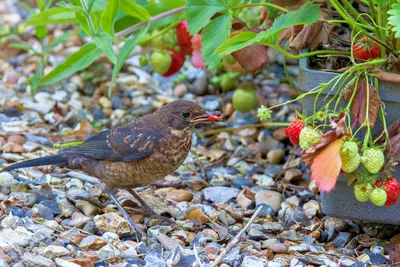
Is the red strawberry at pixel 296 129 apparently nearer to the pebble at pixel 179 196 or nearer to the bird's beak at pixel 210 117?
the bird's beak at pixel 210 117

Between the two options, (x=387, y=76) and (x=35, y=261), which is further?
(x=387, y=76)

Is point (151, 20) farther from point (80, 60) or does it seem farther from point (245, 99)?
point (245, 99)

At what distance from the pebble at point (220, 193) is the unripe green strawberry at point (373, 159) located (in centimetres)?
121

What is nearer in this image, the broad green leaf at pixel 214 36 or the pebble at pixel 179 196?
the broad green leaf at pixel 214 36

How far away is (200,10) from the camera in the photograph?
3518 mm

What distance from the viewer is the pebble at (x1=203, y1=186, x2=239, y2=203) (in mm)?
3834

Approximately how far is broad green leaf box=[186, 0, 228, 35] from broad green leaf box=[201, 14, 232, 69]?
0.04 meters

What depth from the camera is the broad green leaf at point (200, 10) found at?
349 cm

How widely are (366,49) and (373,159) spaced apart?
0.58m

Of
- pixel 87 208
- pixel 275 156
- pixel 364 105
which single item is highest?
pixel 364 105

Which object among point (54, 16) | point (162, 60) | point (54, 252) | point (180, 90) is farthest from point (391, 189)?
point (180, 90)

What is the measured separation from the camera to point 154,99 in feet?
16.6

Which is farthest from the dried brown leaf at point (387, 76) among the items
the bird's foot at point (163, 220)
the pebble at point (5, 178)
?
the pebble at point (5, 178)

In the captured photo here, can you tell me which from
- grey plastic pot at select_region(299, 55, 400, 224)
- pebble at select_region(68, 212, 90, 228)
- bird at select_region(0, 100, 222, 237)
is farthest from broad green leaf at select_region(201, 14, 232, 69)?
pebble at select_region(68, 212, 90, 228)
